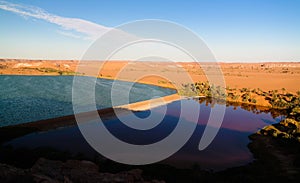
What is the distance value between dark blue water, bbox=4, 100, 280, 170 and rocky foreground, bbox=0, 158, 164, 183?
3.06 meters

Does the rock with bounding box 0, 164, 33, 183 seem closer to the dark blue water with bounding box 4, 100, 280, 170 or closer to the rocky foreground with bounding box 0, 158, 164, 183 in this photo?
the rocky foreground with bounding box 0, 158, 164, 183

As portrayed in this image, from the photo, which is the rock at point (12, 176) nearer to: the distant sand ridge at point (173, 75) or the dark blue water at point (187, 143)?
the dark blue water at point (187, 143)

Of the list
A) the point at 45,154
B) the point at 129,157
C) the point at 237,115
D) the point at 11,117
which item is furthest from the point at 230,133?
the point at 11,117

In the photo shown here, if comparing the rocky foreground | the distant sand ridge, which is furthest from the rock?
the distant sand ridge

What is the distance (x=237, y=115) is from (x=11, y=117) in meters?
28.8

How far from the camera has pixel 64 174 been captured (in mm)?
11703

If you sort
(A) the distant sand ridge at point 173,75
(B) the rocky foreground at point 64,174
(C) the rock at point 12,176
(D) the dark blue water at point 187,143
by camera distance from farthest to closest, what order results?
(A) the distant sand ridge at point 173,75, (D) the dark blue water at point 187,143, (B) the rocky foreground at point 64,174, (C) the rock at point 12,176

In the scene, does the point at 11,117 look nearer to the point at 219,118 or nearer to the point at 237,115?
the point at 219,118

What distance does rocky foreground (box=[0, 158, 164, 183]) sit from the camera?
9.84 meters

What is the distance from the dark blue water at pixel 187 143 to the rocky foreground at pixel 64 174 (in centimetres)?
306

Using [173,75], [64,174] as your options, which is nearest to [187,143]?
Answer: [64,174]

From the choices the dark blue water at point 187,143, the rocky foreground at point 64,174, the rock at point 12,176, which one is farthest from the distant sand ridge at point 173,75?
the rock at point 12,176

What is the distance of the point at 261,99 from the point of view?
44.7 meters

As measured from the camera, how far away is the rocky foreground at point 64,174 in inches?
387
